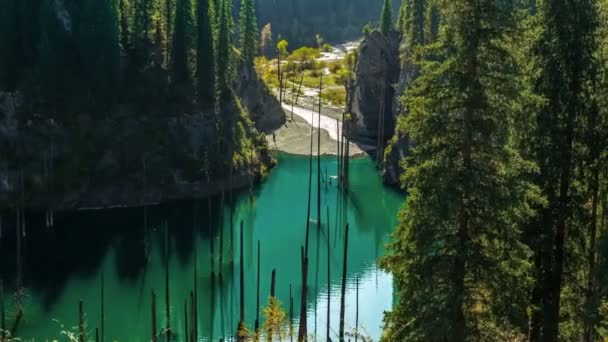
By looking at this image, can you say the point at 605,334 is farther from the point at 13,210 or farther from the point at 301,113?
the point at 301,113

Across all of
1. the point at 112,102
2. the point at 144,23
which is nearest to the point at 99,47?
the point at 112,102

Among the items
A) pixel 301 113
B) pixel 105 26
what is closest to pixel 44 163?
pixel 105 26

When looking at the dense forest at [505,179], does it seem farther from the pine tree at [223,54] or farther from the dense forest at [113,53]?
the pine tree at [223,54]

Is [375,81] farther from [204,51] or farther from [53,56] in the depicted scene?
[53,56]

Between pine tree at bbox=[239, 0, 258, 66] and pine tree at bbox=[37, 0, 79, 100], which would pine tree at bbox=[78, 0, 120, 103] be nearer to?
pine tree at bbox=[37, 0, 79, 100]

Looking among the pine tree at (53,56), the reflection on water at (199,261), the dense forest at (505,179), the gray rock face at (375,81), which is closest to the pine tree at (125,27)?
the pine tree at (53,56)

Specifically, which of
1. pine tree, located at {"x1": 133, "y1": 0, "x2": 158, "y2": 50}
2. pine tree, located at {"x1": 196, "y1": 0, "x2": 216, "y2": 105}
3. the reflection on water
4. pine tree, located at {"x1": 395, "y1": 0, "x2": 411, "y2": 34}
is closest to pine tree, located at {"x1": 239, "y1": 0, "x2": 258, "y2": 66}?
pine tree, located at {"x1": 395, "y1": 0, "x2": 411, "y2": 34}
